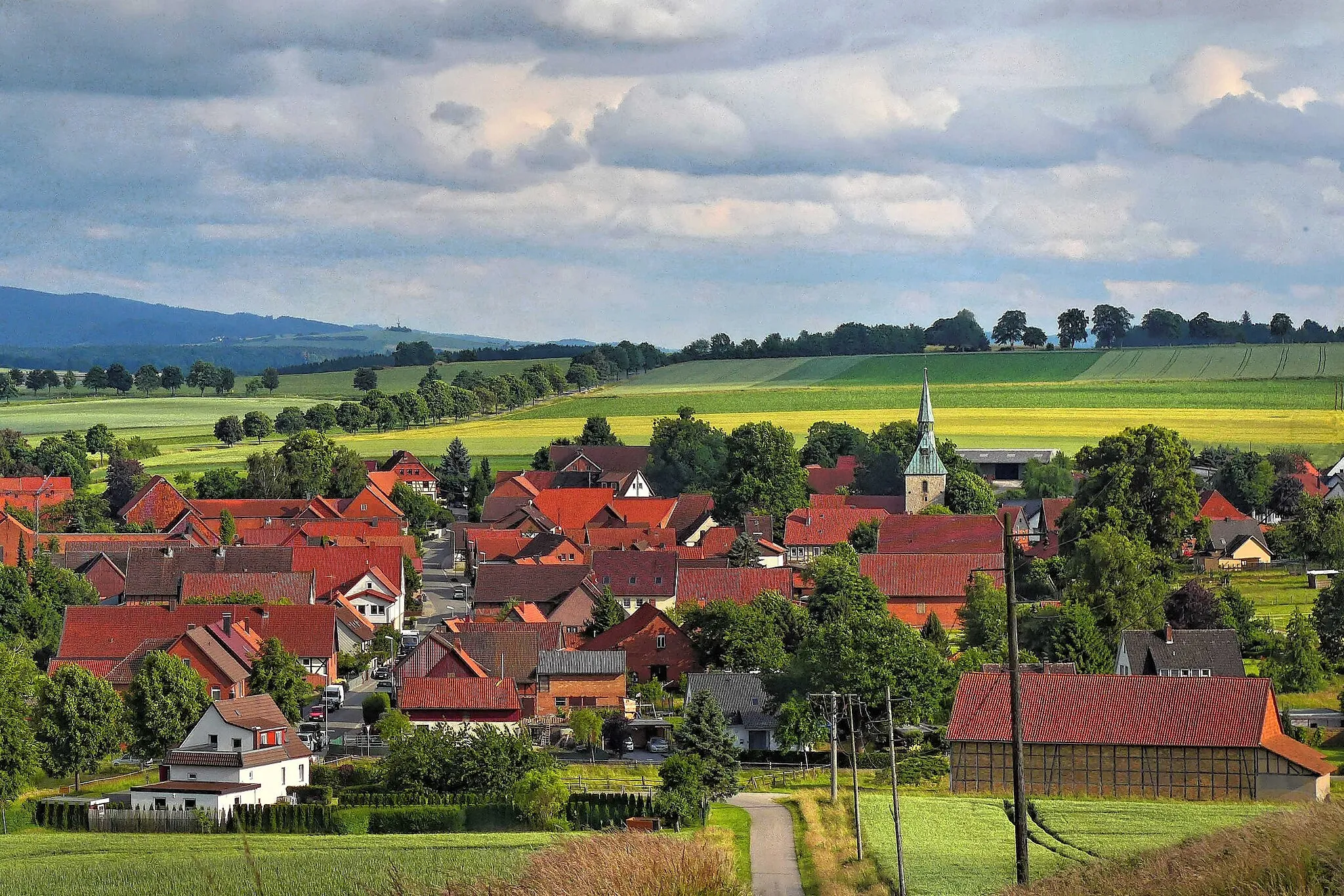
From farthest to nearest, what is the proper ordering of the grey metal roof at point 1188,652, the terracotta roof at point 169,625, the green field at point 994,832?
1. the terracotta roof at point 169,625
2. the grey metal roof at point 1188,652
3. the green field at point 994,832

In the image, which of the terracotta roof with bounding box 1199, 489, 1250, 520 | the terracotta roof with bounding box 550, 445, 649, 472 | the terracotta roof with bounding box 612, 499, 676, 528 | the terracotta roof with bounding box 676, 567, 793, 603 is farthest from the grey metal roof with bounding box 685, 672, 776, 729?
the terracotta roof with bounding box 550, 445, 649, 472

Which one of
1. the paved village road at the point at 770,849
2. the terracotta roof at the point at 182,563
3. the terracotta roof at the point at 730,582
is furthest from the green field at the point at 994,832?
the terracotta roof at the point at 182,563

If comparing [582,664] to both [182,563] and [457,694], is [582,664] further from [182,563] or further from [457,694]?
[182,563]

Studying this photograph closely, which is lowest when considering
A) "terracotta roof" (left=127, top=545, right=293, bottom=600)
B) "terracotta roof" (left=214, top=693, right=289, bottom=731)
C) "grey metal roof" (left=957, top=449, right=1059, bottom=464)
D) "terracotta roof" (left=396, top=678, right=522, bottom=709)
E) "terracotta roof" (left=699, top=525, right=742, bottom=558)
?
"terracotta roof" (left=396, top=678, right=522, bottom=709)

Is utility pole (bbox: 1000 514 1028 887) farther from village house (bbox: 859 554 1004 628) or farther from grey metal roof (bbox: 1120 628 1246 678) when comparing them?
village house (bbox: 859 554 1004 628)

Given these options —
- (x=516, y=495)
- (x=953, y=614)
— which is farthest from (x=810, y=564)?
(x=516, y=495)

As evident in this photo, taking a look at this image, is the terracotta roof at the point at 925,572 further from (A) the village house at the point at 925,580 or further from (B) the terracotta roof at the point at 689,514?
(B) the terracotta roof at the point at 689,514
